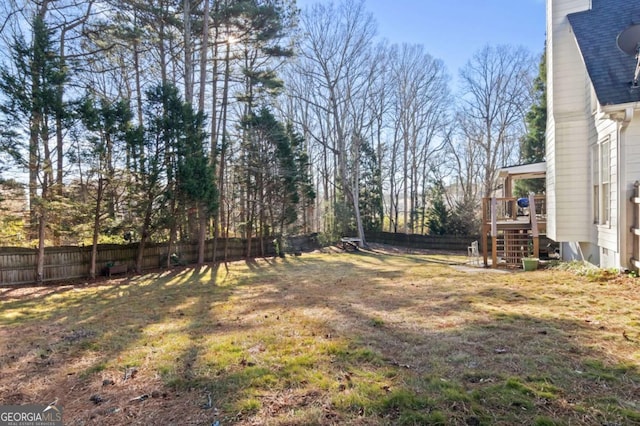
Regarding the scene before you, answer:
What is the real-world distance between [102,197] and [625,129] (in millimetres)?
12751

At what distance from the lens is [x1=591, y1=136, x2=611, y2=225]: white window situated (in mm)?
6828

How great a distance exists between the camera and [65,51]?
447 inches

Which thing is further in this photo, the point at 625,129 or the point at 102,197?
the point at 102,197

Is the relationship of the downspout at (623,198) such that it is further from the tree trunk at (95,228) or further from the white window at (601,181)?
the tree trunk at (95,228)

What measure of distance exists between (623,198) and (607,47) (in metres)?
3.40

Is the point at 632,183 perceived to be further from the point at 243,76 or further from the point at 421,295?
the point at 243,76

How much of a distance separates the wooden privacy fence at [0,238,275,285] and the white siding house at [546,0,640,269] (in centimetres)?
1250

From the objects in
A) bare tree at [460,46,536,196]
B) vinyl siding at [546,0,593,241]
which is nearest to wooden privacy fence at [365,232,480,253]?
bare tree at [460,46,536,196]

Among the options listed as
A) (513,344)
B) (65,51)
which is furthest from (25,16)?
(513,344)

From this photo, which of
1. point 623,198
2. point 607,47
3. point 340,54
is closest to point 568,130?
point 607,47

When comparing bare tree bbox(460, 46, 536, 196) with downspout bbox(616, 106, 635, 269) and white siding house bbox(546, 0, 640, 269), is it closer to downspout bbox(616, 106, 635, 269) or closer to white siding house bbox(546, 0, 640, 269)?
white siding house bbox(546, 0, 640, 269)

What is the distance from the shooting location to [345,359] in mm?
3107

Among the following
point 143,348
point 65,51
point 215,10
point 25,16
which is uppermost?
point 215,10

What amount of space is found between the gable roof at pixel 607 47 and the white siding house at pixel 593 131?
0.01 m
